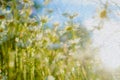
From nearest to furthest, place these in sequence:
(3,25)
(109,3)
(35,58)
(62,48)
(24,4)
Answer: (35,58) < (109,3) < (3,25) < (62,48) < (24,4)

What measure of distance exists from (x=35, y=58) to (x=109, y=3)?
0.37 m

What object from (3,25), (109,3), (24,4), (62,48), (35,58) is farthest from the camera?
(24,4)

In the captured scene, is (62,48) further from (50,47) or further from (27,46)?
(27,46)

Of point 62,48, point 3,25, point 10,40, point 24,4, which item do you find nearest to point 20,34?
point 10,40

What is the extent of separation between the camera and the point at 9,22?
159 cm

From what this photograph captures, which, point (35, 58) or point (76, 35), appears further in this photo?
point (76, 35)

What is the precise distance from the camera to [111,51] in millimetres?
1548

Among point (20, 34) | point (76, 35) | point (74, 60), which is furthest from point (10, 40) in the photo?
point (76, 35)

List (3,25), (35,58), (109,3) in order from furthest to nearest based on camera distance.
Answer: (3,25), (109,3), (35,58)

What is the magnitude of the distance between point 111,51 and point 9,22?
43 centimetres

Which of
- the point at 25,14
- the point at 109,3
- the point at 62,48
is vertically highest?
the point at 109,3

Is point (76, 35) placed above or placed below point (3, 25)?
below

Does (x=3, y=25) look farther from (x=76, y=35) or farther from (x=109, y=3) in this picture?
(x=109, y=3)

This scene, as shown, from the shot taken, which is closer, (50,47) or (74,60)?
(74,60)
